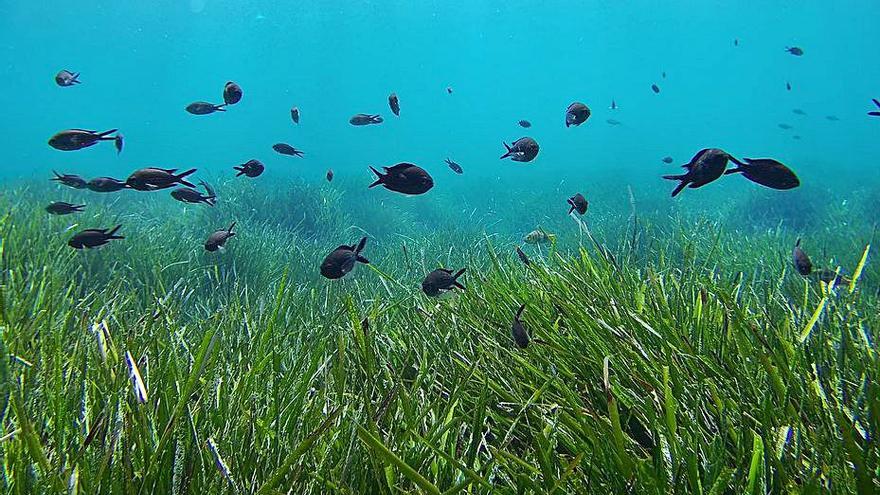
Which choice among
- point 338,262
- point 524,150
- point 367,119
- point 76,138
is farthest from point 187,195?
point 524,150

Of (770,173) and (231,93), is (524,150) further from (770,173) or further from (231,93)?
(231,93)

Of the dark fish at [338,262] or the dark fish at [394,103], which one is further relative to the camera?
the dark fish at [394,103]

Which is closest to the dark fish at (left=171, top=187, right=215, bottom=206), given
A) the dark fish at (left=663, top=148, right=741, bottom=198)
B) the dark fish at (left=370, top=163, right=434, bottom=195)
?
the dark fish at (left=370, top=163, right=434, bottom=195)

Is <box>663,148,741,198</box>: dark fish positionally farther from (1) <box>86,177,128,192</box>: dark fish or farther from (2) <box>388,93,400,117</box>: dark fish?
(1) <box>86,177,128,192</box>: dark fish

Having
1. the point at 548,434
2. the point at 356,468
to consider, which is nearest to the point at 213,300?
the point at 356,468

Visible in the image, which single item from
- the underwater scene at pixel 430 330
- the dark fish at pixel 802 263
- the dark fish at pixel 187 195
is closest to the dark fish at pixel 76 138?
the underwater scene at pixel 430 330

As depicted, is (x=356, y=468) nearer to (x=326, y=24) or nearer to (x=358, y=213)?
(x=358, y=213)

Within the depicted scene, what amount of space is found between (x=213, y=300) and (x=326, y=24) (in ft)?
364

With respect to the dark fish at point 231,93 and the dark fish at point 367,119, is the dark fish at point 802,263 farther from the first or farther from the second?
the dark fish at point 231,93

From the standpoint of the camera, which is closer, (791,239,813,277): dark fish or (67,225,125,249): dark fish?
(791,239,813,277): dark fish

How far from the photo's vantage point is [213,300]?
5.13 metres

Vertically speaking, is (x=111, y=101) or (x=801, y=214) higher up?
(x=801, y=214)

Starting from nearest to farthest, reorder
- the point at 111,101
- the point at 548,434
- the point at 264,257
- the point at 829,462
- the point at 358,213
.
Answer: the point at 829,462, the point at 548,434, the point at 264,257, the point at 358,213, the point at 111,101

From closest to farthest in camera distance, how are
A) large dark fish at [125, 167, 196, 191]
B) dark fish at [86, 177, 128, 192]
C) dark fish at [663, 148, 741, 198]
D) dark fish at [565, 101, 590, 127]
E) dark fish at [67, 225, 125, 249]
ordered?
dark fish at [663, 148, 741, 198] → large dark fish at [125, 167, 196, 191] → dark fish at [67, 225, 125, 249] → dark fish at [86, 177, 128, 192] → dark fish at [565, 101, 590, 127]
